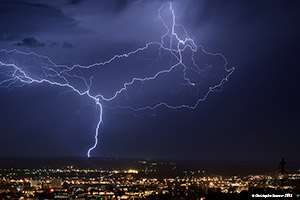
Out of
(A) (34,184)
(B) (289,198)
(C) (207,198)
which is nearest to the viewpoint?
(B) (289,198)

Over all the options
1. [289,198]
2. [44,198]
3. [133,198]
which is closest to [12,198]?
[44,198]

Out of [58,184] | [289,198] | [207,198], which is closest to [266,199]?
[289,198]

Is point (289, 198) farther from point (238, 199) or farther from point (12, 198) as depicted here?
point (12, 198)

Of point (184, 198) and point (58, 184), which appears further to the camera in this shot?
point (58, 184)

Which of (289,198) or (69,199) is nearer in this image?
(289,198)

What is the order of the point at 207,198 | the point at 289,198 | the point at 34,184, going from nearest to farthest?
the point at 289,198 < the point at 207,198 < the point at 34,184

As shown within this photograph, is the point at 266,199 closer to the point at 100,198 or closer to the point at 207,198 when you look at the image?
the point at 207,198

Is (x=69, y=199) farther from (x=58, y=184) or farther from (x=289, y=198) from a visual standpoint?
(x=58, y=184)

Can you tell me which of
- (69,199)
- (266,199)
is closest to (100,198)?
(69,199)
